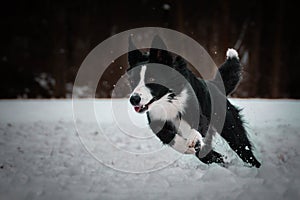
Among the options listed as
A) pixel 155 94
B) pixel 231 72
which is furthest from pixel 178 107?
pixel 231 72

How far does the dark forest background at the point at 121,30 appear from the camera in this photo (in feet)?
45.2

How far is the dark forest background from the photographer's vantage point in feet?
45.2

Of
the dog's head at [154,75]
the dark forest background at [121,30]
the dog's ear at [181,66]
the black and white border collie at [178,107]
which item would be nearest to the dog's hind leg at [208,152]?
the black and white border collie at [178,107]

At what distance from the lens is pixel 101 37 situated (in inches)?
585

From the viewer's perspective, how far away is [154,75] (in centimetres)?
403

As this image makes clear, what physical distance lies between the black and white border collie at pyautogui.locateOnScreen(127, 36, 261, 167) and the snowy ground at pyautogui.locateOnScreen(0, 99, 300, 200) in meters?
0.25

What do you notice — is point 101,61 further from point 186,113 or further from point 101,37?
point 186,113

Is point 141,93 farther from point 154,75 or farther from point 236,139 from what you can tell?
point 236,139

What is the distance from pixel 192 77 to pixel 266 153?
1643 millimetres

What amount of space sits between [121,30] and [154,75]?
1114 cm

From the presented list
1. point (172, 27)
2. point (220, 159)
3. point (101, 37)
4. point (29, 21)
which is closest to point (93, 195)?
point (220, 159)

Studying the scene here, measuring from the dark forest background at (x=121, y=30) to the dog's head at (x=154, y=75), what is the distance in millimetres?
9367

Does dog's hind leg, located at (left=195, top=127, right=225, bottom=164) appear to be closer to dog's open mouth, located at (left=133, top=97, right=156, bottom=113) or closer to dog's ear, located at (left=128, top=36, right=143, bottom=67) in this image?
dog's open mouth, located at (left=133, top=97, right=156, bottom=113)

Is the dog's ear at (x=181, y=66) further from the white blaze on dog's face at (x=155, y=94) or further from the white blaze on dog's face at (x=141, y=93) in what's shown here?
the white blaze on dog's face at (x=141, y=93)
